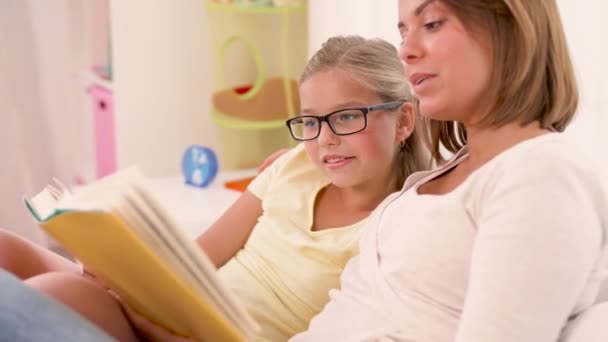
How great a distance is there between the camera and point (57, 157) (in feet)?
9.89

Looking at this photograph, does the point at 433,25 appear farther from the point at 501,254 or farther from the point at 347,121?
the point at 347,121

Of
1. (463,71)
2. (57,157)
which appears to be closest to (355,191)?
(463,71)

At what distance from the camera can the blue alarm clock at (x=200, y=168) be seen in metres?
2.32

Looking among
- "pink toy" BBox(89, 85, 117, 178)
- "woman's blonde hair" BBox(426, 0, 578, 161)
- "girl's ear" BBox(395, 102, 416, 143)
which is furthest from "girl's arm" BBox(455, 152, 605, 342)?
"pink toy" BBox(89, 85, 117, 178)

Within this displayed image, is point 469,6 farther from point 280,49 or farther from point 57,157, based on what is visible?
point 57,157

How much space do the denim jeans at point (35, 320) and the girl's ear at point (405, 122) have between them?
2.03 ft

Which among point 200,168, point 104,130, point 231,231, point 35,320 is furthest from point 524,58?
point 104,130

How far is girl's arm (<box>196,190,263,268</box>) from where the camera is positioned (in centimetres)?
145

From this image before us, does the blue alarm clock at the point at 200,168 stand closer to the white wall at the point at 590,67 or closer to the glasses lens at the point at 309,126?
the glasses lens at the point at 309,126

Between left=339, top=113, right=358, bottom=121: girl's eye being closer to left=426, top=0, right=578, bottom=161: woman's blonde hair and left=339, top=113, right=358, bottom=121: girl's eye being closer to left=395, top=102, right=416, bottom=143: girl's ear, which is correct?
left=395, top=102, right=416, bottom=143: girl's ear

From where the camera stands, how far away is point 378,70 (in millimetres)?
1286

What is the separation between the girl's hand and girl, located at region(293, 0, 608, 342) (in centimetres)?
21

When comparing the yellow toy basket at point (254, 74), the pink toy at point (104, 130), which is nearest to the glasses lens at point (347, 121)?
the yellow toy basket at point (254, 74)

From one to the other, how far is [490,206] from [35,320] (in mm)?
484
